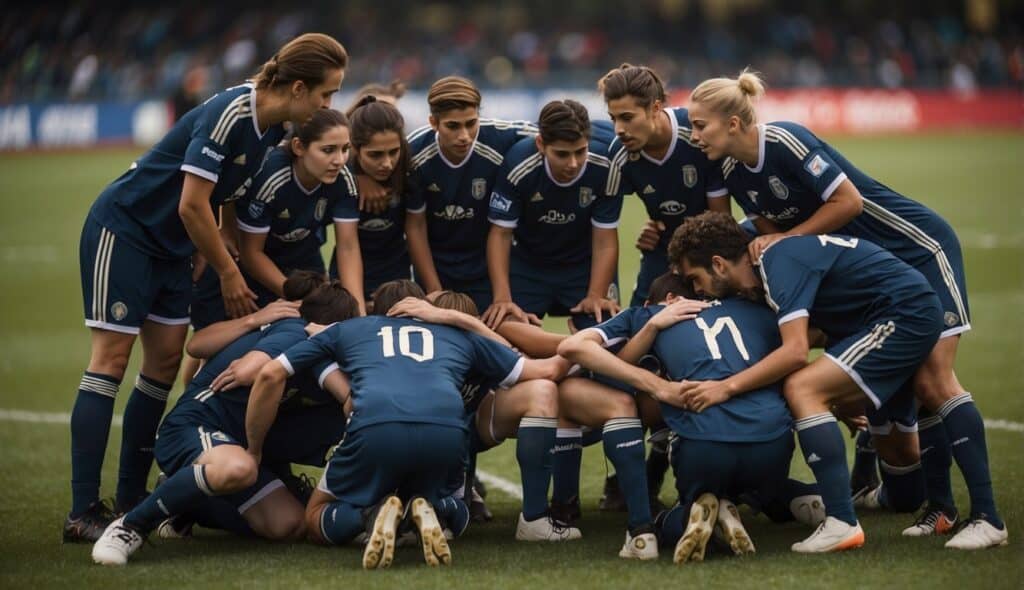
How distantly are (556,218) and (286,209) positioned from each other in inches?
59.0

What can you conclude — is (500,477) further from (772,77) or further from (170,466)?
(772,77)

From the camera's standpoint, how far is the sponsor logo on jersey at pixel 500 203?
737 cm

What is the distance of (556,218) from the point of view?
7.56 metres

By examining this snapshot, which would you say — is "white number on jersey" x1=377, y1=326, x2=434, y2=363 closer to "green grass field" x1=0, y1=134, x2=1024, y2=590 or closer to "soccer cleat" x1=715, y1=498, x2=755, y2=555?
"green grass field" x1=0, y1=134, x2=1024, y2=590

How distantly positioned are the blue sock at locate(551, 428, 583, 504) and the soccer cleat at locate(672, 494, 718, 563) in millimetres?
802

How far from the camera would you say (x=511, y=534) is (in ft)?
20.7

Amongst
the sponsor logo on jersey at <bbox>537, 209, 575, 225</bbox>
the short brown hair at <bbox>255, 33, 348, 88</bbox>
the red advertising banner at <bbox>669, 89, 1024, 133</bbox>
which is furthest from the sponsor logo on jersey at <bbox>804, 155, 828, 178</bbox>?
the red advertising banner at <bbox>669, 89, 1024, 133</bbox>

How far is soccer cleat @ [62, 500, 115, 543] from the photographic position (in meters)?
6.19

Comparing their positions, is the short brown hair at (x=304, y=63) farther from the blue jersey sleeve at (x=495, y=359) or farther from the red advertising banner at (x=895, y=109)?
the red advertising banner at (x=895, y=109)

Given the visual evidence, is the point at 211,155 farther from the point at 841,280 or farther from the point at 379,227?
the point at 841,280

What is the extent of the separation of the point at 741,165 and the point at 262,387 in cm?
260

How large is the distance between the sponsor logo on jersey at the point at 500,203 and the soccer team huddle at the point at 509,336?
0.02m

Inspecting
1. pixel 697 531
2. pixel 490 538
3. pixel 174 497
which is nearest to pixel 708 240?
pixel 697 531

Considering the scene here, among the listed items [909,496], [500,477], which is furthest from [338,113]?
[909,496]
